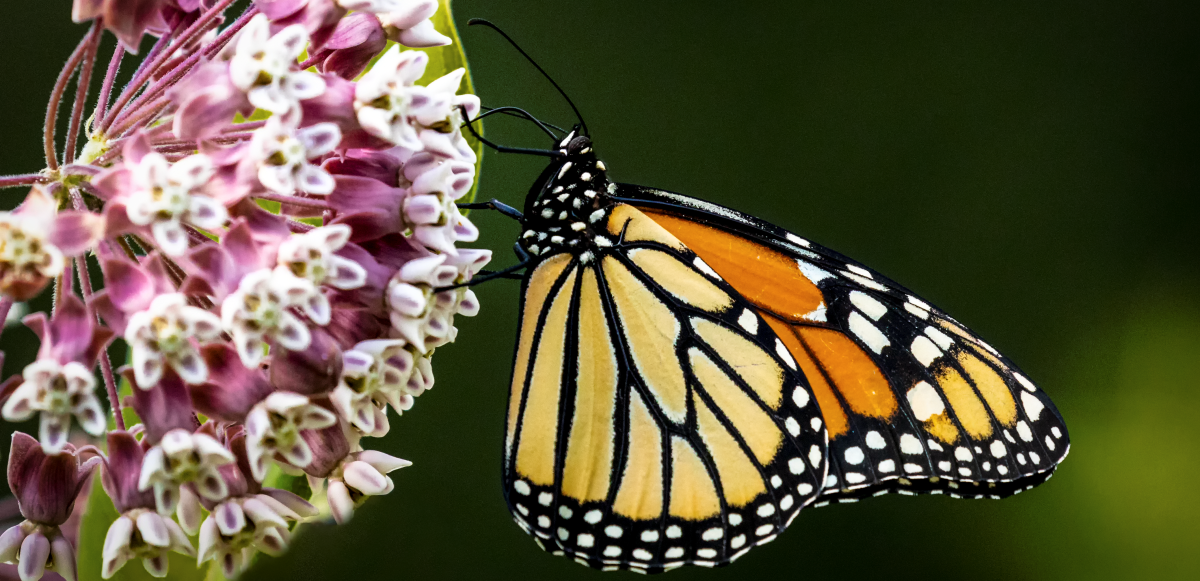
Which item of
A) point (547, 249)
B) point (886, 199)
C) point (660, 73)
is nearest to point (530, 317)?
point (547, 249)

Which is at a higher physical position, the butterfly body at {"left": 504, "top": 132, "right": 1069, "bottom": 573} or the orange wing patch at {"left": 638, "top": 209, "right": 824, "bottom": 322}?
the orange wing patch at {"left": 638, "top": 209, "right": 824, "bottom": 322}

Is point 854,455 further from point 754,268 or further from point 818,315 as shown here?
point 754,268

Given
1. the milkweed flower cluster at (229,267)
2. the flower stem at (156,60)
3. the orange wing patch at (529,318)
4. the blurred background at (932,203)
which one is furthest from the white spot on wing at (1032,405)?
the blurred background at (932,203)

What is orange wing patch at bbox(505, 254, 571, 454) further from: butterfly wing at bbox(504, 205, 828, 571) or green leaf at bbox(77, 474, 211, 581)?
A: green leaf at bbox(77, 474, 211, 581)

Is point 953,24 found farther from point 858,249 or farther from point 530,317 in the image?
point 530,317

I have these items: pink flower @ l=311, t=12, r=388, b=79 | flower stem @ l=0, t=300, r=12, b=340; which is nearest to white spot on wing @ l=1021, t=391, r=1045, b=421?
pink flower @ l=311, t=12, r=388, b=79

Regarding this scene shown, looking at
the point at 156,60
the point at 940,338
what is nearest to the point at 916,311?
the point at 940,338
